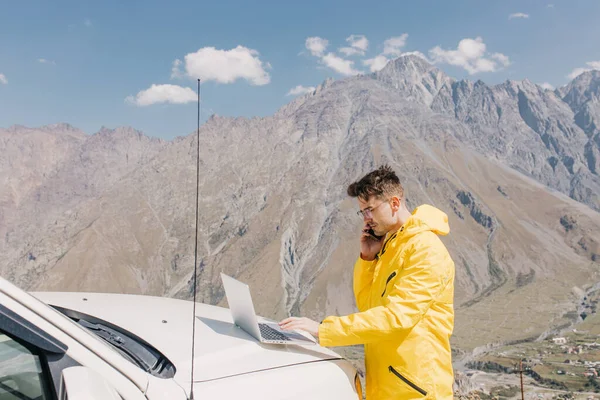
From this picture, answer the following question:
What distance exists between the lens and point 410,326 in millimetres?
3521

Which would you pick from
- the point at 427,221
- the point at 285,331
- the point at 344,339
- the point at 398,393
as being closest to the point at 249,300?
the point at 285,331

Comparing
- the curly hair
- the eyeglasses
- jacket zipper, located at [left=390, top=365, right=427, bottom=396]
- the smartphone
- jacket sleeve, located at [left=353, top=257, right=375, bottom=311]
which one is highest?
the curly hair

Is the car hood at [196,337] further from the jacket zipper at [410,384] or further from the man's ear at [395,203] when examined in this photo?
the man's ear at [395,203]

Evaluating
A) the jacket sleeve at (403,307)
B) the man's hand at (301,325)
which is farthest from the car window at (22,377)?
the jacket sleeve at (403,307)

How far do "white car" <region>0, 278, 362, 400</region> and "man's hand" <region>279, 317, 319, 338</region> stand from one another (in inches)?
7.6

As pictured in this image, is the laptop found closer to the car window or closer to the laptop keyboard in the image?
the laptop keyboard

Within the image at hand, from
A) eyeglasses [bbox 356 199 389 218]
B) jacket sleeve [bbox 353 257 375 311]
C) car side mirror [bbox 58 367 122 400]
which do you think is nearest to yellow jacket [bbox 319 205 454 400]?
eyeglasses [bbox 356 199 389 218]

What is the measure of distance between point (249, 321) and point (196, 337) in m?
0.40

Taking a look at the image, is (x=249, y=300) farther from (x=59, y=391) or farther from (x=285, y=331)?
(x=59, y=391)

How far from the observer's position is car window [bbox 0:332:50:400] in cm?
215

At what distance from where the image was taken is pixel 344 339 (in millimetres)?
3494

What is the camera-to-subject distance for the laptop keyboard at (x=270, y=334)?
3352 millimetres

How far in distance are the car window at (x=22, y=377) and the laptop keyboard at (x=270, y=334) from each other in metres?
1.47

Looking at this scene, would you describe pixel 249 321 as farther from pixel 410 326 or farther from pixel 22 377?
pixel 22 377
